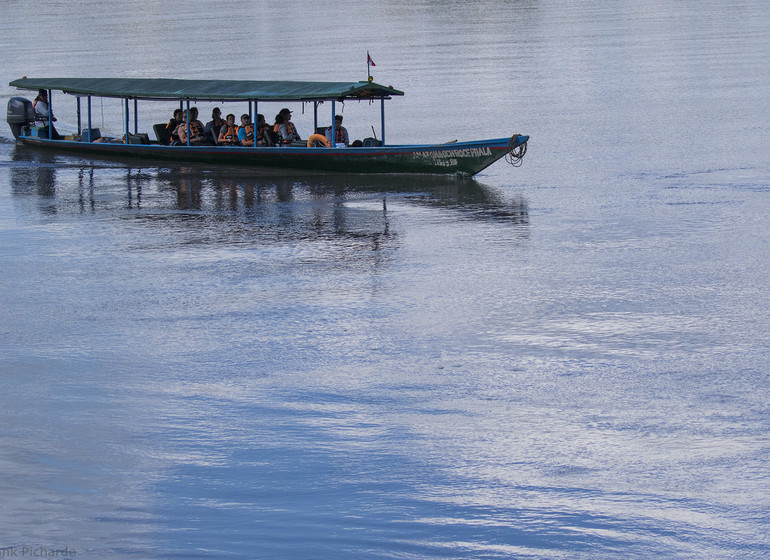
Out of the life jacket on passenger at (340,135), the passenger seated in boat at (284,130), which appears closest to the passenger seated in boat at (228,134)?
the passenger seated in boat at (284,130)

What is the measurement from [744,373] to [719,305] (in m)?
2.63

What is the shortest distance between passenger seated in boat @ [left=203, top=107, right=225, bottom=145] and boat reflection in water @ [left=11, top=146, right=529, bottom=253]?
2.57ft

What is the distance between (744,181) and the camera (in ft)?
71.6

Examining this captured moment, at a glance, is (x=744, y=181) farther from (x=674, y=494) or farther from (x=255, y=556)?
(x=255, y=556)

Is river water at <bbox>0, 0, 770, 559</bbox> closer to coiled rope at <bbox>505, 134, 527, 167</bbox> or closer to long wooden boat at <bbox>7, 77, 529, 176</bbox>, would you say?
long wooden boat at <bbox>7, 77, 529, 176</bbox>

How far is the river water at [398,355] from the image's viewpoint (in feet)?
27.7

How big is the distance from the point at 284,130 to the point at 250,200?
13.0ft

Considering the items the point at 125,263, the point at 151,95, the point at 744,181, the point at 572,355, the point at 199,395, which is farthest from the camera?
the point at 151,95

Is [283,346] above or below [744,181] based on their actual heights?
below

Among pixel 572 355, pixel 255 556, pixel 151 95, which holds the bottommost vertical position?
pixel 255 556

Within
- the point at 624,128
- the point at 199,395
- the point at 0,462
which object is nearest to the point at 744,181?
the point at 624,128

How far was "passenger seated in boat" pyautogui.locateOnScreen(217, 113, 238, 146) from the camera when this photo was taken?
2622 cm

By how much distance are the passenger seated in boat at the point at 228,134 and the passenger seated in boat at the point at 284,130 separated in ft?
3.60

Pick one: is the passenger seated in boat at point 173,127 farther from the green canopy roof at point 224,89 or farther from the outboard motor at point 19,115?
the outboard motor at point 19,115
